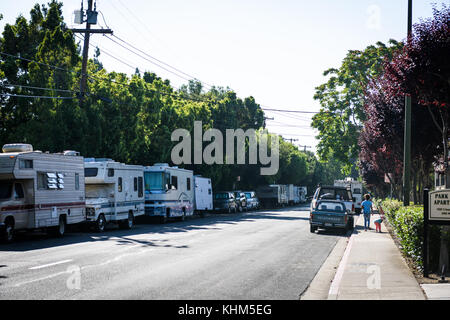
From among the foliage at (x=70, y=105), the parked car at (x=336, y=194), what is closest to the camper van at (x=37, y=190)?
the foliage at (x=70, y=105)

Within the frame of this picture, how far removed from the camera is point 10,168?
760 inches

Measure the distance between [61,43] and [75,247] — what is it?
1622 centimetres

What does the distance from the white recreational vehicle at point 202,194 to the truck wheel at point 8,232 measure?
20.1 metres

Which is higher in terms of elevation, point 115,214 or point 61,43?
point 61,43

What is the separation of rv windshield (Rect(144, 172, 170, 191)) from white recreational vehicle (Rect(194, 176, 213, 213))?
6.80 meters

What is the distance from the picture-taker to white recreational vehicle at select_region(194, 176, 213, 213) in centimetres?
3930

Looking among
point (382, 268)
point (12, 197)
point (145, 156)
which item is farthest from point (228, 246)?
point (145, 156)

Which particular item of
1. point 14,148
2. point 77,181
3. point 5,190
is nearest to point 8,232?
point 5,190

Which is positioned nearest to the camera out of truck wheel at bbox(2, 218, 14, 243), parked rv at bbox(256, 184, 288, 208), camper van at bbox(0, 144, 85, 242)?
truck wheel at bbox(2, 218, 14, 243)

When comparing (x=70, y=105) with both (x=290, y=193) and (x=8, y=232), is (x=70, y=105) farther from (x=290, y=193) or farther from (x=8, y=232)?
(x=290, y=193)

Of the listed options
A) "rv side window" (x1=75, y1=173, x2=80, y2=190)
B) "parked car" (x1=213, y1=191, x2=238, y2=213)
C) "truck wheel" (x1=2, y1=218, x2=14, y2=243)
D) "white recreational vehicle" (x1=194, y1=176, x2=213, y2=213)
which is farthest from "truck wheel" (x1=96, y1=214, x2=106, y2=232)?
"parked car" (x1=213, y1=191, x2=238, y2=213)

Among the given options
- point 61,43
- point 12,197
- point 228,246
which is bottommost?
point 228,246

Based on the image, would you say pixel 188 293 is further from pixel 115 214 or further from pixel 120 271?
pixel 115 214

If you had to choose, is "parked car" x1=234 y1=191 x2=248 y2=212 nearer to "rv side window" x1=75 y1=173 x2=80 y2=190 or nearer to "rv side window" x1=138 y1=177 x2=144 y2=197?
"rv side window" x1=138 y1=177 x2=144 y2=197
